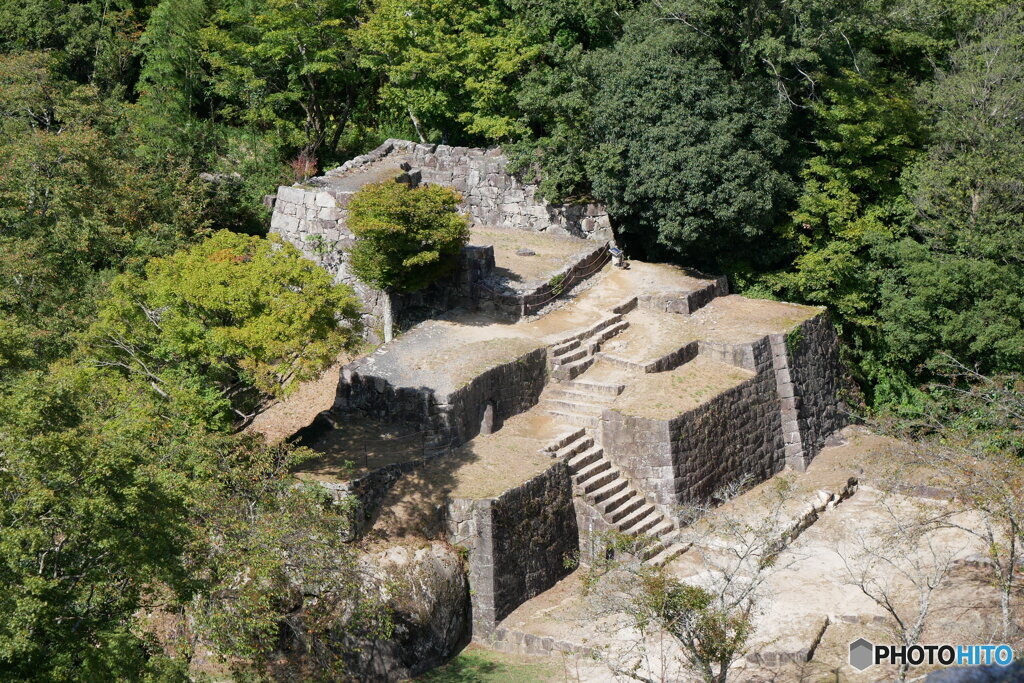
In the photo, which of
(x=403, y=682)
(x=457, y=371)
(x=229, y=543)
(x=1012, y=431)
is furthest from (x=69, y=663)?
(x=1012, y=431)

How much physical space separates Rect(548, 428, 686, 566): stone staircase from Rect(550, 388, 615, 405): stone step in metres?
0.76

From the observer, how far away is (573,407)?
823 inches

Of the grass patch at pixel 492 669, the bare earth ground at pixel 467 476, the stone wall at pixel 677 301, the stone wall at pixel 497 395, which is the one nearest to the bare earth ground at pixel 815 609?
the grass patch at pixel 492 669

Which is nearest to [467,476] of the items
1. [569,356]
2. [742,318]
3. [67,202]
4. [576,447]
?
[576,447]

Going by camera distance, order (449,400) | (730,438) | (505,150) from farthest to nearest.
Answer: (505,150) < (730,438) < (449,400)

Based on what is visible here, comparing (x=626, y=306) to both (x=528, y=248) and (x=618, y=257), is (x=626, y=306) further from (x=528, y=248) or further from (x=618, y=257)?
(x=528, y=248)

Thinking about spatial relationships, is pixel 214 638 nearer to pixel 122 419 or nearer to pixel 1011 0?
pixel 122 419

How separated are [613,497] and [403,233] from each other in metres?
6.04

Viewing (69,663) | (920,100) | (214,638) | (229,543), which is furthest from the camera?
(920,100)

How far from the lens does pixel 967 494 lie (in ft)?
56.0

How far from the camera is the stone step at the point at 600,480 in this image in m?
19.5

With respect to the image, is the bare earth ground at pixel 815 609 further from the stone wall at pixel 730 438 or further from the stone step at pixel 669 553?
the stone wall at pixel 730 438

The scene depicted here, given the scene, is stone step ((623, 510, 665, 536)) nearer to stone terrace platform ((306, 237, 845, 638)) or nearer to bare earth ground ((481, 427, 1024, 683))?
stone terrace platform ((306, 237, 845, 638))

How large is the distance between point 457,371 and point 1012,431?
960cm
